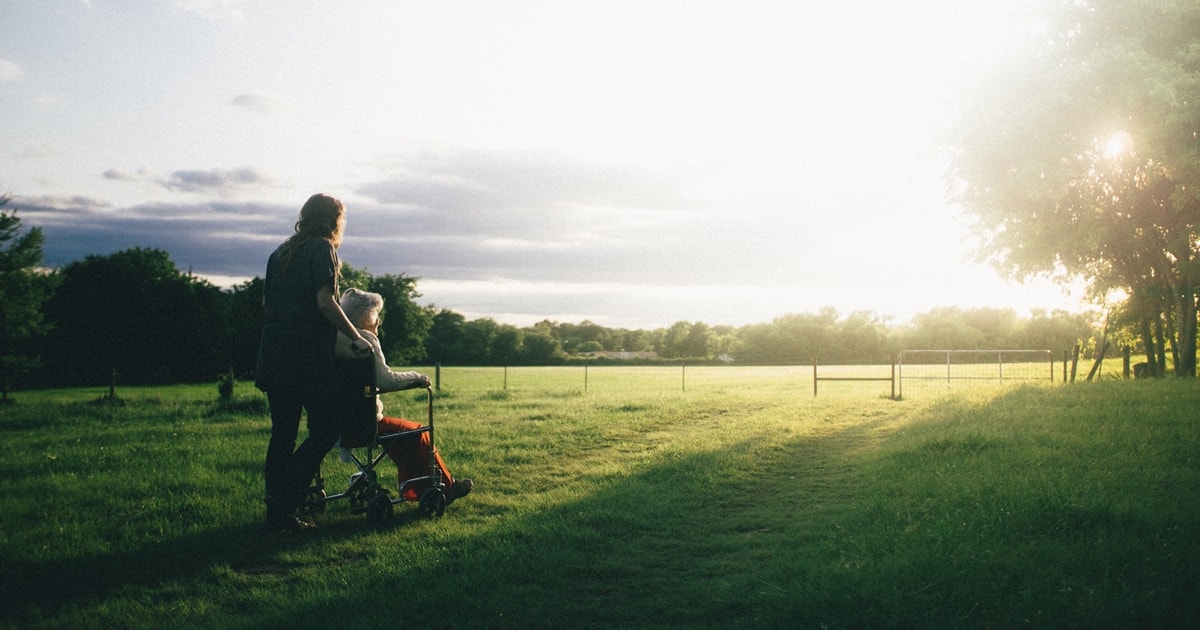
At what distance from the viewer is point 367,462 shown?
20.3 feet

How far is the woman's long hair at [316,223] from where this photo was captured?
5.67 m

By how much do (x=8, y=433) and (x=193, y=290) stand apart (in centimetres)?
4789

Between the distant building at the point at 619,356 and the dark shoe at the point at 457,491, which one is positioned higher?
the dark shoe at the point at 457,491

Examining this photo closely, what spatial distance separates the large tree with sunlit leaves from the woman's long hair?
17.5m

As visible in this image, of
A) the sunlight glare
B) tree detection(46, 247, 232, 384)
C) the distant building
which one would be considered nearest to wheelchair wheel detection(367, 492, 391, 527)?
the sunlight glare

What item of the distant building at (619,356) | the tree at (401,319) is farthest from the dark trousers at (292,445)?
the distant building at (619,356)

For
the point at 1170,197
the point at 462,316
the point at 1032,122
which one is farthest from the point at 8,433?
the point at 462,316

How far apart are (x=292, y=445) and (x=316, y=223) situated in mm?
1833

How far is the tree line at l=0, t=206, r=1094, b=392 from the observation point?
→ 4172 cm

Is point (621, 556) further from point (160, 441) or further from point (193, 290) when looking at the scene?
point (193, 290)

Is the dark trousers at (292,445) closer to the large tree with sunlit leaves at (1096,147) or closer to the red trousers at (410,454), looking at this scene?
the red trousers at (410,454)

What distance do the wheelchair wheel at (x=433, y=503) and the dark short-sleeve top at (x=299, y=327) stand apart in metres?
1.47

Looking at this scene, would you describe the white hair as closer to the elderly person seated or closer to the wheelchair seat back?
the elderly person seated

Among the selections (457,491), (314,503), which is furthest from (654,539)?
(314,503)
